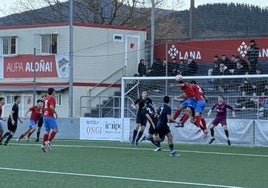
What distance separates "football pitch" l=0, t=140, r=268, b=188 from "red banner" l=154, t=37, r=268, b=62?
14.5 metres

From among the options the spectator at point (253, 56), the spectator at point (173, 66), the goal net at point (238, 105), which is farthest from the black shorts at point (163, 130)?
the spectator at point (173, 66)

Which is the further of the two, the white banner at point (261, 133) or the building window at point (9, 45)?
the building window at point (9, 45)

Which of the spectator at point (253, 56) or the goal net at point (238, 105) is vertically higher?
the spectator at point (253, 56)

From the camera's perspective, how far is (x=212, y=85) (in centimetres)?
3412

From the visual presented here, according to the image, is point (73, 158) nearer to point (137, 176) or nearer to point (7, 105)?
point (137, 176)

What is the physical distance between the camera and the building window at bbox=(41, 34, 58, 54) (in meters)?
45.1

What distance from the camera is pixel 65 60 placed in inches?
1734

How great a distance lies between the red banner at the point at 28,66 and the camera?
45.2 m

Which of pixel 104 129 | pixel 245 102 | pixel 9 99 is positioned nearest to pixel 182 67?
pixel 104 129

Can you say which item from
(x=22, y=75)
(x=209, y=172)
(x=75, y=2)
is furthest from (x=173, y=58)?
(x=209, y=172)

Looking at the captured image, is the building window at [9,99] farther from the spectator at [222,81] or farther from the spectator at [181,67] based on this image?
the spectator at [222,81]

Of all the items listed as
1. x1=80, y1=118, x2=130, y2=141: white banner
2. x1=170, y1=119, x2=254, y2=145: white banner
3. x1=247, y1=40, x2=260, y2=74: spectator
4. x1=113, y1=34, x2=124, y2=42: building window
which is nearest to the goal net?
x1=170, y1=119, x2=254, y2=145: white banner

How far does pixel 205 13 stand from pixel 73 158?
1294 inches

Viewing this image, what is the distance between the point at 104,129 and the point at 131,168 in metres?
15.3
